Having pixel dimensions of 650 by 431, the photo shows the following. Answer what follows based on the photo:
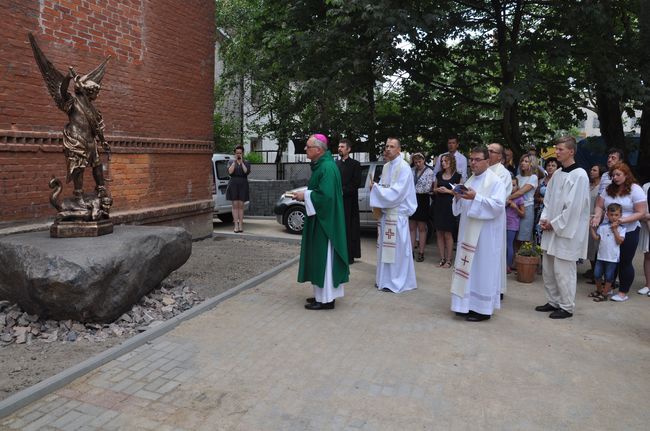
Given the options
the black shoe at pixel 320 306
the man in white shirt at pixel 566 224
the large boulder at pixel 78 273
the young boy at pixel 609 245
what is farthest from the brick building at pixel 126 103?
the young boy at pixel 609 245

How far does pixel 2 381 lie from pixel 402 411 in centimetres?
295

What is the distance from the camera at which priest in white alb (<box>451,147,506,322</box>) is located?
5773 mm

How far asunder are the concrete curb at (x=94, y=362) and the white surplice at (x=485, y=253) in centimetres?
283

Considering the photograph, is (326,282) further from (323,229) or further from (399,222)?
(399,222)

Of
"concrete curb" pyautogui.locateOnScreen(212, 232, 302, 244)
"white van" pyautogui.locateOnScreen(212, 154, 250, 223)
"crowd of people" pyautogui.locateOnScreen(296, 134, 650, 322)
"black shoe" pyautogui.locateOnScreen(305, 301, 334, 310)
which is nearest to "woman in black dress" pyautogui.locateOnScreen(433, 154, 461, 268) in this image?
"crowd of people" pyautogui.locateOnScreen(296, 134, 650, 322)

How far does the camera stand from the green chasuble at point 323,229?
6137 millimetres

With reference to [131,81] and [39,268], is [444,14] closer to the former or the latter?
[131,81]

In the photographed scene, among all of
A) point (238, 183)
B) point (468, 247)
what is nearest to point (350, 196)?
point (468, 247)

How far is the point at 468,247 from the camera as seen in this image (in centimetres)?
588

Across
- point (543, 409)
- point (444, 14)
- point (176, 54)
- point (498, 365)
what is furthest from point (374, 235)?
point (543, 409)

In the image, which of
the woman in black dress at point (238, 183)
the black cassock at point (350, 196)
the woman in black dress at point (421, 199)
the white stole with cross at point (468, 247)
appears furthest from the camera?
the woman in black dress at point (238, 183)

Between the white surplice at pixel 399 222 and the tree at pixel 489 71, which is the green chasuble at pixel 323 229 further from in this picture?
the tree at pixel 489 71

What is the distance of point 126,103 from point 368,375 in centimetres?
626

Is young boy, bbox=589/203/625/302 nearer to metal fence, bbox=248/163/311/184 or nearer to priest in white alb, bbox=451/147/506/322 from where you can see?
priest in white alb, bbox=451/147/506/322
